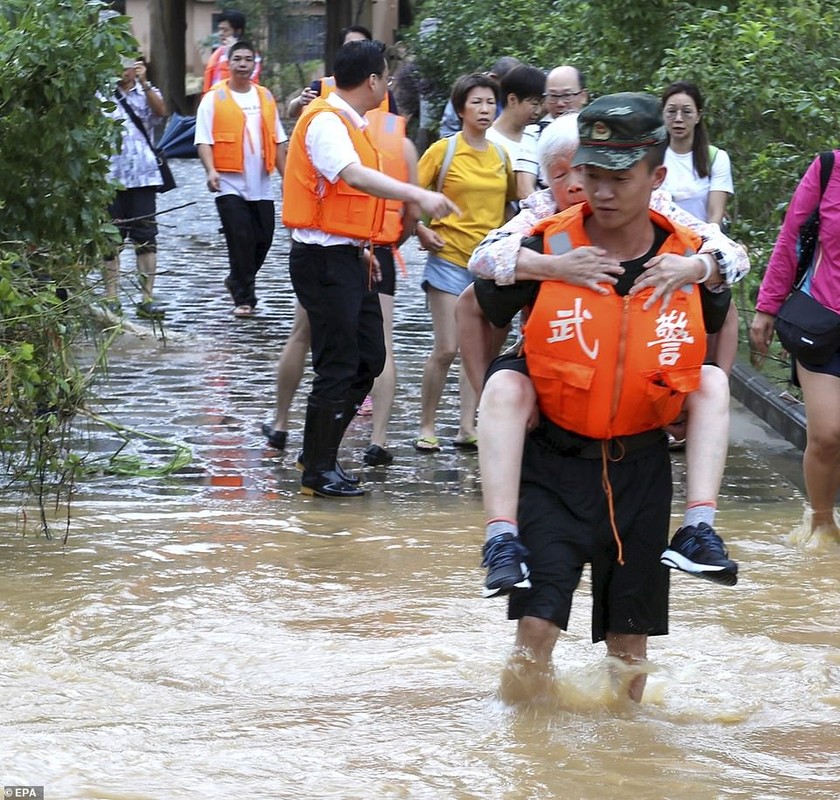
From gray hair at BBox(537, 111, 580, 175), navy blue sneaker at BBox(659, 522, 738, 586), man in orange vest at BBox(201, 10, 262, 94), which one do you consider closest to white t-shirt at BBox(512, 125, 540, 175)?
gray hair at BBox(537, 111, 580, 175)

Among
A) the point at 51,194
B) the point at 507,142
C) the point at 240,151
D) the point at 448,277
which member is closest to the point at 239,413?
the point at 448,277

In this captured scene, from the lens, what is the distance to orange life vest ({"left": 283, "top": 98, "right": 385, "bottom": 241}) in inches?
310

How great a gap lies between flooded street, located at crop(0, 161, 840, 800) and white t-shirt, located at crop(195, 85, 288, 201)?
401cm

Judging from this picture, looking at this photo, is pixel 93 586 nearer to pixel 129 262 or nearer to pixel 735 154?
pixel 735 154

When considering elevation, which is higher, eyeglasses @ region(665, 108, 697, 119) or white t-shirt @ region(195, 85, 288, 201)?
eyeglasses @ region(665, 108, 697, 119)

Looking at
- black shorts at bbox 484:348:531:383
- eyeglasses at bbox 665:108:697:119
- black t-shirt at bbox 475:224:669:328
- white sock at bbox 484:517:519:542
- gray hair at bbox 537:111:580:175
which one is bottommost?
white sock at bbox 484:517:519:542

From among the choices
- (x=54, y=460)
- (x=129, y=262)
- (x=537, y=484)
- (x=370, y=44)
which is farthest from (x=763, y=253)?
(x=129, y=262)

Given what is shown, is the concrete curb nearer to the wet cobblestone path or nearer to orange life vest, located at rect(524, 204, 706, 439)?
the wet cobblestone path

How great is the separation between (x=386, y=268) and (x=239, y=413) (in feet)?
5.22

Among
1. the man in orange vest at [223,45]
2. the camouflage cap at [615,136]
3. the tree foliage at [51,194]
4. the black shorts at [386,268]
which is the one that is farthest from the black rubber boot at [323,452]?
the man in orange vest at [223,45]

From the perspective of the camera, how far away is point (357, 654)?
5652 millimetres

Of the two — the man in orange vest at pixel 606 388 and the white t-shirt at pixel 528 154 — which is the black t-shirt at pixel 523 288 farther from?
the white t-shirt at pixel 528 154

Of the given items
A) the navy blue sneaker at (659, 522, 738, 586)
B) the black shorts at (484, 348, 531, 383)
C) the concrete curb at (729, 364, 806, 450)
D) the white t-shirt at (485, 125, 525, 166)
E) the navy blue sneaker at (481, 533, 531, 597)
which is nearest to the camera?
the navy blue sneaker at (481, 533, 531, 597)

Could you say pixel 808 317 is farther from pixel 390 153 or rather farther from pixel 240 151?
pixel 240 151
